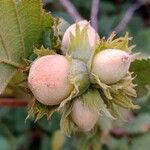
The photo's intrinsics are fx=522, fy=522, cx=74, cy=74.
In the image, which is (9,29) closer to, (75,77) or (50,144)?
(75,77)

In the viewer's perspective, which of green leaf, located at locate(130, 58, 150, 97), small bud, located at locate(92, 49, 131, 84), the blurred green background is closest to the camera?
small bud, located at locate(92, 49, 131, 84)

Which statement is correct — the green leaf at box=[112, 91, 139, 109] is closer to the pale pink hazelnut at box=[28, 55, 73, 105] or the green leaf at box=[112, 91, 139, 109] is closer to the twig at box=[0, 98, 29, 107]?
the pale pink hazelnut at box=[28, 55, 73, 105]

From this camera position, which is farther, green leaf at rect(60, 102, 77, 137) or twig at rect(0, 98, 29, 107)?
twig at rect(0, 98, 29, 107)

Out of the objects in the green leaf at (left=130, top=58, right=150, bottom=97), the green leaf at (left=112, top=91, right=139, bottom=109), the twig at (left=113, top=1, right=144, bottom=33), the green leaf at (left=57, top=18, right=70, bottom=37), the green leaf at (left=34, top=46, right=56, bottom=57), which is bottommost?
the twig at (left=113, top=1, right=144, bottom=33)

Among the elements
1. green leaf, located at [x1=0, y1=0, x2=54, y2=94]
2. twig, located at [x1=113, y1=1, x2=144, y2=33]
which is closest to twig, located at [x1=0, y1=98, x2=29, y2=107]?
green leaf, located at [x1=0, y1=0, x2=54, y2=94]

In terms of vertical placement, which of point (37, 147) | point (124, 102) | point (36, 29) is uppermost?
point (36, 29)

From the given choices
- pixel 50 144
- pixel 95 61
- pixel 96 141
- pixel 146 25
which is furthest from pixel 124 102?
pixel 146 25

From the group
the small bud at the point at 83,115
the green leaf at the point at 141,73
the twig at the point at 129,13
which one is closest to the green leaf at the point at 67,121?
the small bud at the point at 83,115
